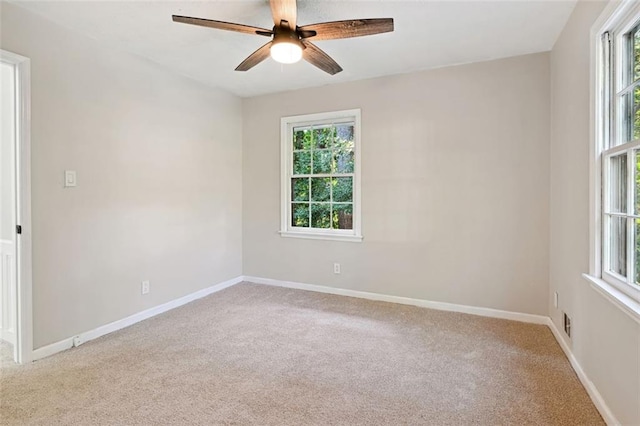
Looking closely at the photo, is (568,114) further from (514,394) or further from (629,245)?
(514,394)

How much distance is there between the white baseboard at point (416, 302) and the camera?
3.16 meters

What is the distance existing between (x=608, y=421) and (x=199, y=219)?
12.4ft

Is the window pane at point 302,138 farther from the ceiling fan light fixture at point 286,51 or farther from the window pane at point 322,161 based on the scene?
the ceiling fan light fixture at point 286,51

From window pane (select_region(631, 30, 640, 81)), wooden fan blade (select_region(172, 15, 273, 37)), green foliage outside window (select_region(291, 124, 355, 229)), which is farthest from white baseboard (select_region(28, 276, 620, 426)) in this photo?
wooden fan blade (select_region(172, 15, 273, 37))

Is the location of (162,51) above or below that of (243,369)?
above

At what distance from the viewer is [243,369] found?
2.30 meters

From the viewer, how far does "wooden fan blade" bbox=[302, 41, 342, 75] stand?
93.3 inches

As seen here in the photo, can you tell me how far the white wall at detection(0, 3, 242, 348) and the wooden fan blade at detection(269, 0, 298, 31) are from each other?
5.89ft

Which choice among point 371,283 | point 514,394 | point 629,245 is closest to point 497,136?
Answer: point 629,245

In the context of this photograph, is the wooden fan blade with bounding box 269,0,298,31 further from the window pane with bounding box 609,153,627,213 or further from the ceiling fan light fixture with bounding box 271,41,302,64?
the window pane with bounding box 609,153,627,213

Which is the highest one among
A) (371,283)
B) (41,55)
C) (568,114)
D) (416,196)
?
(41,55)

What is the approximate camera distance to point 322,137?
418cm

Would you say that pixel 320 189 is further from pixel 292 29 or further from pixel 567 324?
pixel 567 324

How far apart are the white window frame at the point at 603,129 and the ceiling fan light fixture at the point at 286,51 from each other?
5.63 feet
